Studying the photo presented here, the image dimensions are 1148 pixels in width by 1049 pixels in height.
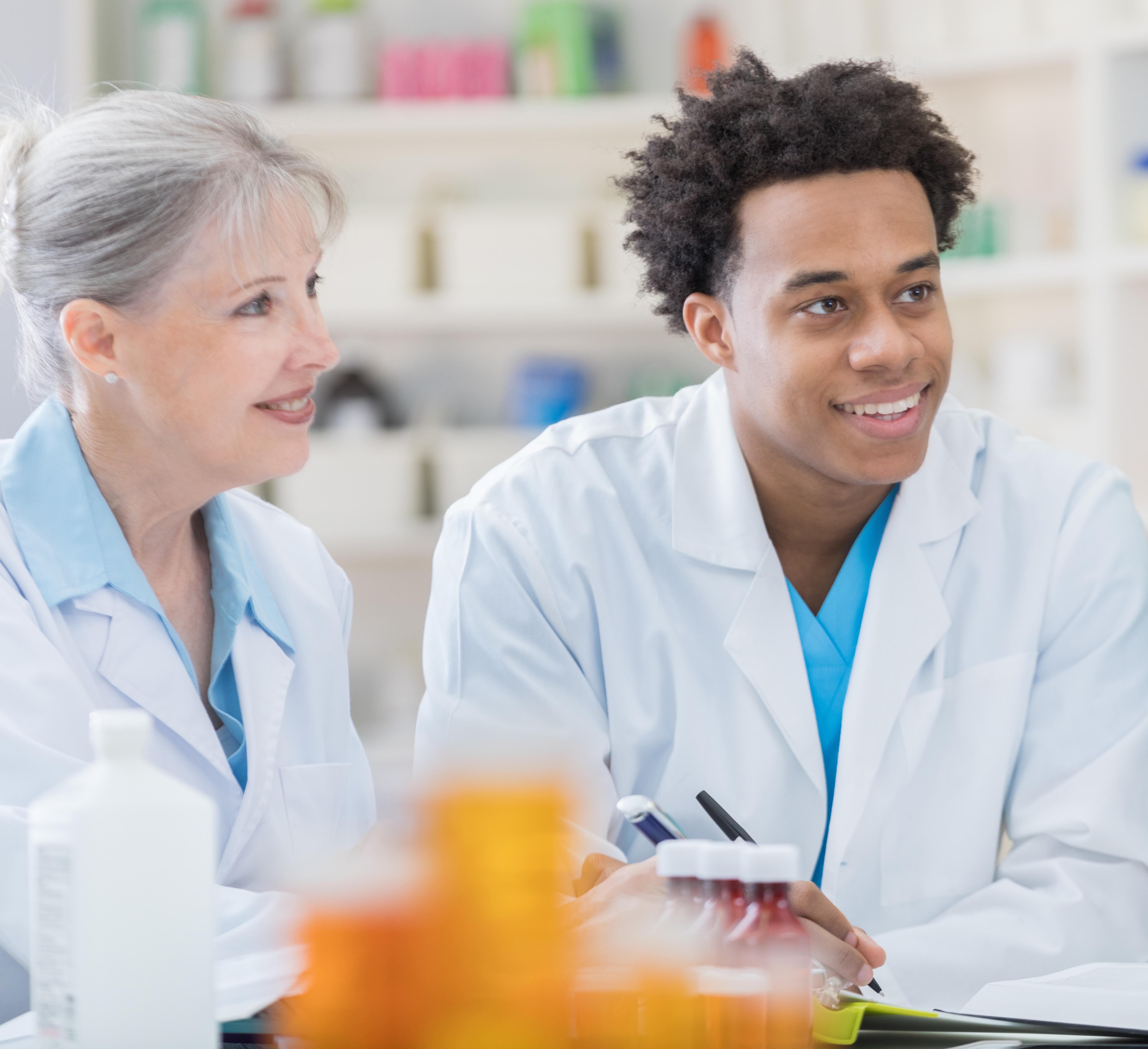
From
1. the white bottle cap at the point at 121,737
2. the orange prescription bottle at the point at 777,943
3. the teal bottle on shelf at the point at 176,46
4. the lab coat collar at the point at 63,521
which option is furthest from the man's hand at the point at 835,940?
the teal bottle on shelf at the point at 176,46

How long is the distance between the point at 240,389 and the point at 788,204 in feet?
1.95

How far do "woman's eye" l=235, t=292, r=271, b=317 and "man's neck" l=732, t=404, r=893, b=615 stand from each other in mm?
560

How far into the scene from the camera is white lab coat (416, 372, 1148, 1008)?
4.20 ft

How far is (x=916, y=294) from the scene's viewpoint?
Answer: 137cm

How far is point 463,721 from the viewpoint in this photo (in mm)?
1312

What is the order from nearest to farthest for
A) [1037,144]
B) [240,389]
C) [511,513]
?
[240,389] → [511,513] → [1037,144]

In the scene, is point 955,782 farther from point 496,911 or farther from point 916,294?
point 496,911

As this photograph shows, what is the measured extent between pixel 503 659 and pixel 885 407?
473 millimetres

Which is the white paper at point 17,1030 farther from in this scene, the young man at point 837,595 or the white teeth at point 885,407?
the white teeth at point 885,407

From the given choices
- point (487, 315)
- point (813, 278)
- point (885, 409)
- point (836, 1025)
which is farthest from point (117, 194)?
point (487, 315)

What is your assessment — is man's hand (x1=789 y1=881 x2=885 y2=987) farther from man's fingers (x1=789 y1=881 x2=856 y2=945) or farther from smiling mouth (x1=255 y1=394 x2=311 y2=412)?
smiling mouth (x1=255 y1=394 x2=311 y2=412)

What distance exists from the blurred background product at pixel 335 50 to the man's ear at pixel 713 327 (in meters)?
1.81

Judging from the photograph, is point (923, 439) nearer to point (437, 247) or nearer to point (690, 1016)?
point (690, 1016)

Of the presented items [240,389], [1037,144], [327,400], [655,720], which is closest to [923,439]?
[655,720]
